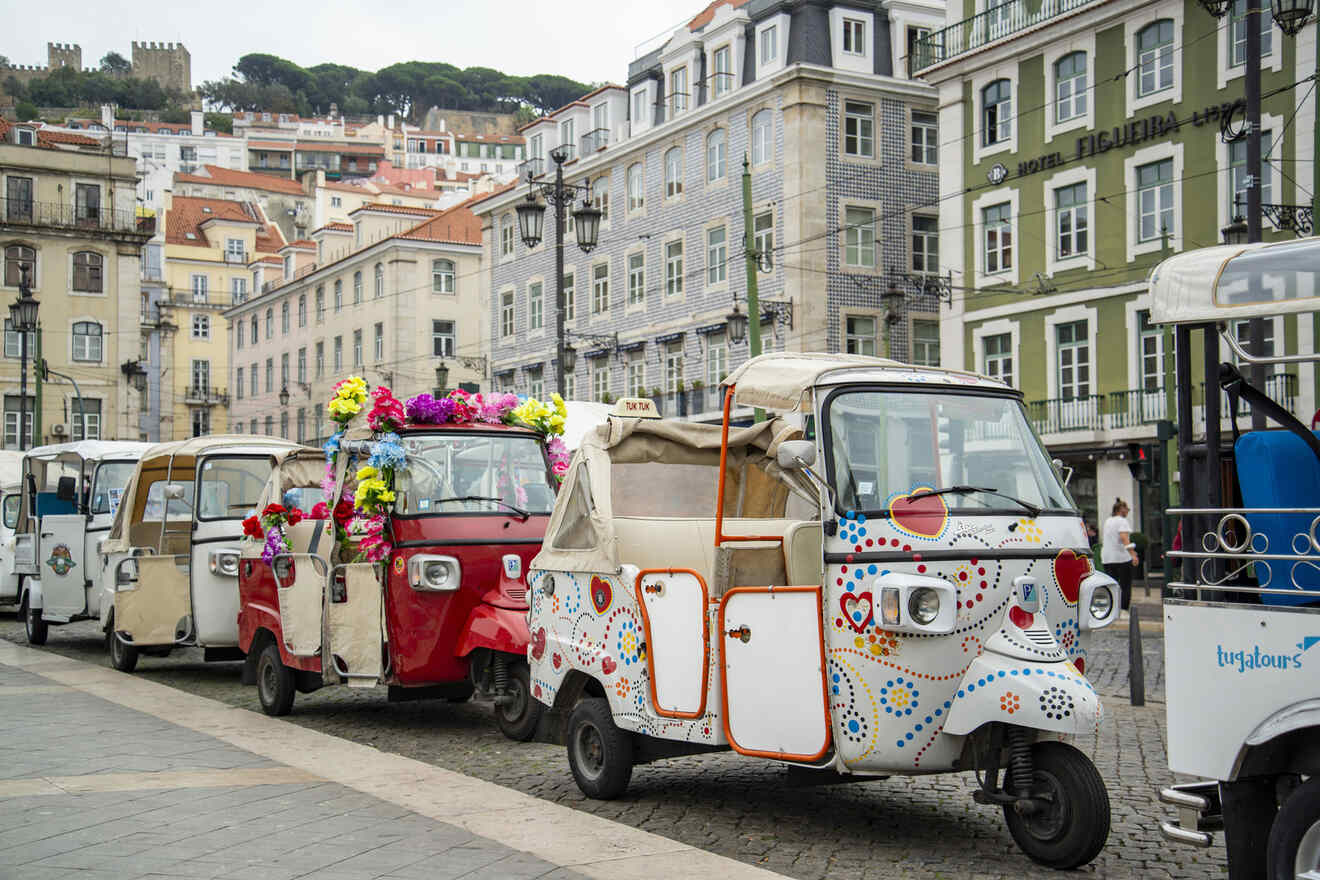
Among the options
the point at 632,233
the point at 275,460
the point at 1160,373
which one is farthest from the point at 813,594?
the point at 632,233

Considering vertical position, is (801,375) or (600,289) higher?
(600,289)

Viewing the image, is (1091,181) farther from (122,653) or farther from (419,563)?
(419,563)

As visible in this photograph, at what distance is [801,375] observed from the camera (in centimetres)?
761

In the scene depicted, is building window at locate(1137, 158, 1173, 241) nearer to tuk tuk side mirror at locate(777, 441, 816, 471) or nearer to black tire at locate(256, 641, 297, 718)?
black tire at locate(256, 641, 297, 718)

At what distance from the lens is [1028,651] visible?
23.0ft

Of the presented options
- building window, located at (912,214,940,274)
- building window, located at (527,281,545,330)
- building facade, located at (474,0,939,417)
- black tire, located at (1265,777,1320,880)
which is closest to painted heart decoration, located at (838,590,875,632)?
black tire, located at (1265,777,1320,880)

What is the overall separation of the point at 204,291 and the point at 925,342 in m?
66.9

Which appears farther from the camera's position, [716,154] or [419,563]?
[716,154]

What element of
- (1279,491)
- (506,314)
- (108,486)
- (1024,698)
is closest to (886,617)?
(1024,698)

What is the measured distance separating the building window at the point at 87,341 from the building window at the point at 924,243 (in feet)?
129

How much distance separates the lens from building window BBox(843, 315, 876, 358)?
43.6 meters

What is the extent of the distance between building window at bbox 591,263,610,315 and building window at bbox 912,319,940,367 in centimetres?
1209

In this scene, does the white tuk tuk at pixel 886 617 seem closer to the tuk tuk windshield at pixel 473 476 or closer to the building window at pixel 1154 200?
the tuk tuk windshield at pixel 473 476

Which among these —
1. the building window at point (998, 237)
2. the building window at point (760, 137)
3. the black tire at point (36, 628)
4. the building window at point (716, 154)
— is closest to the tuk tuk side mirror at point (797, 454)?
the black tire at point (36, 628)
